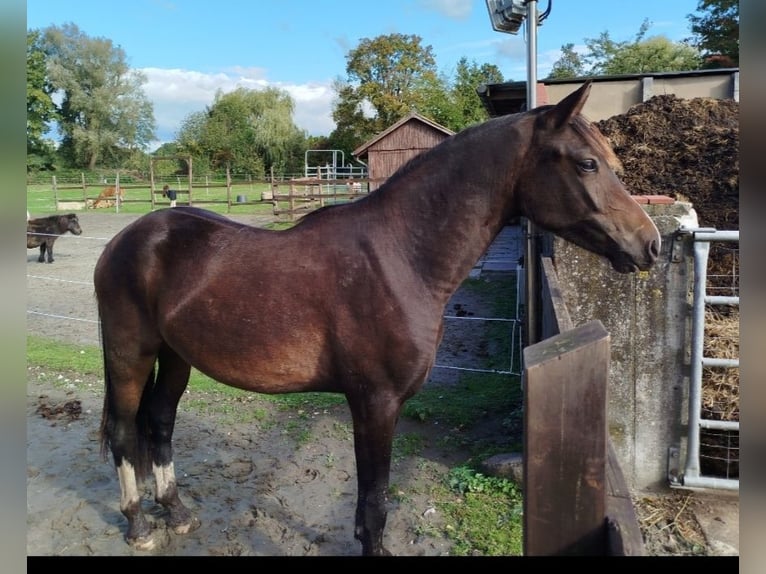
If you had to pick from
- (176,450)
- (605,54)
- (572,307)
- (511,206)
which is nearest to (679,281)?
(572,307)

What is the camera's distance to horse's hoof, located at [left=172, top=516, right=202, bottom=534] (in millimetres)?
2980

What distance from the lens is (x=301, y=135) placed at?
50750 millimetres

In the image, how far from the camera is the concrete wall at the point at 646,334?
3145 millimetres

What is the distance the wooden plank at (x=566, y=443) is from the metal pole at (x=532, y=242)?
9.63 feet

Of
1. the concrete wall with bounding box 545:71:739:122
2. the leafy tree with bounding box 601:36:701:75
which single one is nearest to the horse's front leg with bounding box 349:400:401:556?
the concrete wall with bounding box 545:71:739:122

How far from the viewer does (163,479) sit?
302cm

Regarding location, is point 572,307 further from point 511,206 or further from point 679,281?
point 511,206

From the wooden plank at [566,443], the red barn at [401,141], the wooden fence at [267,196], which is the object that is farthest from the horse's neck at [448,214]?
the red barn at [401,141]

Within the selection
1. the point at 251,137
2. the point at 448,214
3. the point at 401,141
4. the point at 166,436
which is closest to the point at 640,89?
the point at 448,214

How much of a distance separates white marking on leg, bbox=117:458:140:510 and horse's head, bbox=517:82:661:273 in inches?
101

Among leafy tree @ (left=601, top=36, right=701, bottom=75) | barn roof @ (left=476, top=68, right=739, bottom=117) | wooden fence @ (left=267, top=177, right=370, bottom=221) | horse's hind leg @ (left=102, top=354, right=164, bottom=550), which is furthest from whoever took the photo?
leafy tree @ (left=601, top=36, right=701, bottom=75)

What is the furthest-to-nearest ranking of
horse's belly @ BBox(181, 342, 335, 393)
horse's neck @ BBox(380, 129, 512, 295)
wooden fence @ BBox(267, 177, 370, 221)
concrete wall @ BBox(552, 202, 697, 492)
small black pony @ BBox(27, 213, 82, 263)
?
wooden fence @ BBox(267, 177, 370, 221)
small black pony @ BBox(27, 213, 82, 263)
concrete wall @ BBox(552, 202, 697, 492)
horse's belly @ BBox(181, 342, 335, 393)
horse's neck @ BBox(380, 129, 512, 295)

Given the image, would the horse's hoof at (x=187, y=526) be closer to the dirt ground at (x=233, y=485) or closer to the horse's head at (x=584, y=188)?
the dirt ground at (x=233, y=485)

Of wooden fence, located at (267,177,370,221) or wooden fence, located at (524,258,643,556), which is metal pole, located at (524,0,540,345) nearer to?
wooden fence, located at (524,258,643,556)
